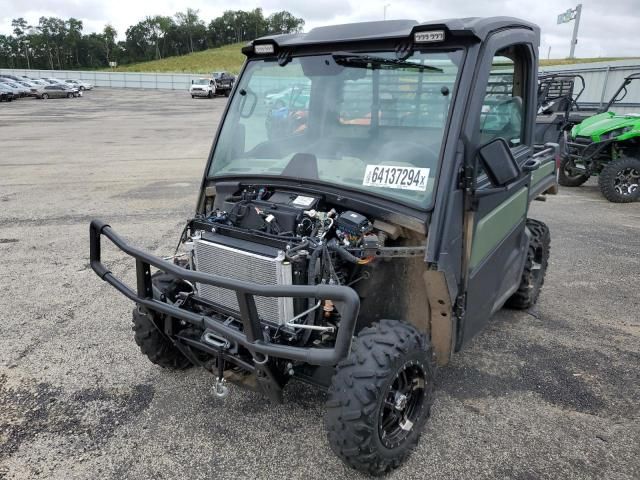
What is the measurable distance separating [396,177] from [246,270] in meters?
0.93

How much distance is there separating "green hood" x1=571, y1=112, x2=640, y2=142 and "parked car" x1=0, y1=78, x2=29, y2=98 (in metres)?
43.9

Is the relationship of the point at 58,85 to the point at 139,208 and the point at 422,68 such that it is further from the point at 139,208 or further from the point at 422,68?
the point at 422,68

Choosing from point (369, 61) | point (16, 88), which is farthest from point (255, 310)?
point (16, 88)

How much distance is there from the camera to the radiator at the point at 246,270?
8.36ft

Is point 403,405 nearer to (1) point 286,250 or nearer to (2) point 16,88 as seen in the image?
(1) point 286,250

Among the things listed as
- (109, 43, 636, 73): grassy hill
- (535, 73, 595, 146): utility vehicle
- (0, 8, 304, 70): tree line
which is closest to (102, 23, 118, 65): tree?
(0, 8, 304, 70): tree line

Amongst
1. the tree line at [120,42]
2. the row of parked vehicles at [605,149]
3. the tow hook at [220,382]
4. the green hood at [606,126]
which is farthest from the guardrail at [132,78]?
the tow hook at [220,382]

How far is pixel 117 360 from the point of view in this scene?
3.80m

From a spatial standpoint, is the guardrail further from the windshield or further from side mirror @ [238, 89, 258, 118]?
the windshield

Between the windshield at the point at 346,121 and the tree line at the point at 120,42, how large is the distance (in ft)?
324

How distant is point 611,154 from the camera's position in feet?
30.5

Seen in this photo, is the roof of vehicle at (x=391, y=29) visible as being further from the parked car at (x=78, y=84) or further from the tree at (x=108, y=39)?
the tree at (x=108, y=39)

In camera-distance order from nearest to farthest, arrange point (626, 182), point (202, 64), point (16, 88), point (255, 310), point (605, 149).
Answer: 1. point (255, 310)
2. point (626, 182)
3. point (605, 149)
4. point (16, 88)
5. point (202, 64)

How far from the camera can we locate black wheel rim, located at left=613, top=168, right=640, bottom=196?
29.2ft
